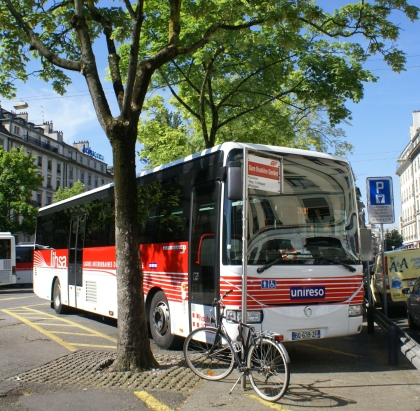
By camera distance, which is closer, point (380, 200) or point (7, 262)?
point (380, 200)

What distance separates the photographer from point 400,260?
596 inches

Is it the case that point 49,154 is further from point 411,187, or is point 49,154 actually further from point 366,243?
point 366,243

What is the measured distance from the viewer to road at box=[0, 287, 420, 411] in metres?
6.10

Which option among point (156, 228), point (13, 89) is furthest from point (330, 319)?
point (13, 89)

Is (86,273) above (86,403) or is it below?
above

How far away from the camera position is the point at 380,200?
12539mm

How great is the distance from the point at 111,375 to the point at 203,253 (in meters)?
2.19

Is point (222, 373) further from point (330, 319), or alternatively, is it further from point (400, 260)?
point (400, 260)

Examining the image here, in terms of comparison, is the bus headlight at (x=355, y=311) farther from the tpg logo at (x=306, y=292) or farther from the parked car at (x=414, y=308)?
the parked car at (x=414, y=308)

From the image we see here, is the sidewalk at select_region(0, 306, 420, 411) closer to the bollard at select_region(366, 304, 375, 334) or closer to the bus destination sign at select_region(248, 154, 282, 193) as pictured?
the bollard at select_region(366, 304, 375, 334)

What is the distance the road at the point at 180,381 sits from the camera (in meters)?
6.10

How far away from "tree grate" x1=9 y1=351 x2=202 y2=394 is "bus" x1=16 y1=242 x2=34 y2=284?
2806 cm

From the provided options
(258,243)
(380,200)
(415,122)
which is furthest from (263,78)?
(415,122)

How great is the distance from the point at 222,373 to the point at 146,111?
1821cm
